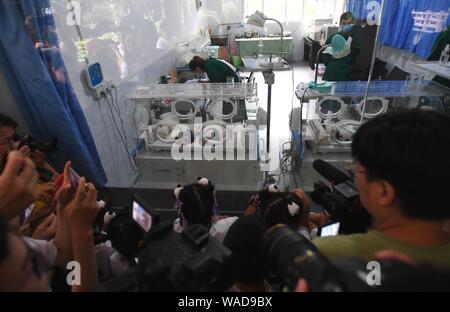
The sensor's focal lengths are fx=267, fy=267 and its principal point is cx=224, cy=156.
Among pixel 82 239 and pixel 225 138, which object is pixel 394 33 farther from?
pixel 82 239

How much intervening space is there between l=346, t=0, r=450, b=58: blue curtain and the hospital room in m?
0.03

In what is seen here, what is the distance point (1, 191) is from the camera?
21.1 inches

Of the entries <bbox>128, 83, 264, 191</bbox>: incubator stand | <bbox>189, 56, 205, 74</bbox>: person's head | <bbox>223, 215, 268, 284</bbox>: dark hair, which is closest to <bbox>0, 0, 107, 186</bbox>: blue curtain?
<bbox>128, 83, 264, 191</bbox>: incubator stand

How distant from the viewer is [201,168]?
6.37 feet

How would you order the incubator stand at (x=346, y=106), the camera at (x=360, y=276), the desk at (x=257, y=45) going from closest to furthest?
the camera at (x=360, y=276)
the incubator stand at (x=346, y=106)
the desk at (x=257, y=45)

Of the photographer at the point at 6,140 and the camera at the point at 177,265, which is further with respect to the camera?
the photographer at the point at 6,140

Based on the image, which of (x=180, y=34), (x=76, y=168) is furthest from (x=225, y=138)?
(x=180, y=34)

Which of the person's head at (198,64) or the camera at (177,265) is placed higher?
the camera at (177,265)

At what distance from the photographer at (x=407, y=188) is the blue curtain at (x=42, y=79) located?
4.95 feet

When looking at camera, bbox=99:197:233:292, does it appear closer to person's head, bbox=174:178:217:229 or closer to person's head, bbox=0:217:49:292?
person's head, bbox=0:217:49:292

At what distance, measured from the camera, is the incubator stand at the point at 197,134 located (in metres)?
1.86

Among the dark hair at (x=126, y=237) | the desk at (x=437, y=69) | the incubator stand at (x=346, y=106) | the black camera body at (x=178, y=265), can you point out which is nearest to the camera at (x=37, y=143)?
the dark hair at (x=126, y=237)

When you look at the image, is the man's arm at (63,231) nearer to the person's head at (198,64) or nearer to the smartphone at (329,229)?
the smartphone at (329,229)
